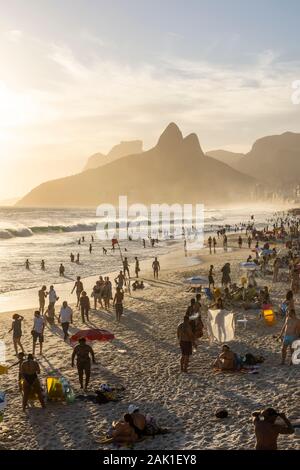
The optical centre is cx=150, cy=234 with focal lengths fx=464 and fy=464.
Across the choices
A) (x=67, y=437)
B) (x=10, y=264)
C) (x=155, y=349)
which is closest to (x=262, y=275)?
(x=155, y=349)

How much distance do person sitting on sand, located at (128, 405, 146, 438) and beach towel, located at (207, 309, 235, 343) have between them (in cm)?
608

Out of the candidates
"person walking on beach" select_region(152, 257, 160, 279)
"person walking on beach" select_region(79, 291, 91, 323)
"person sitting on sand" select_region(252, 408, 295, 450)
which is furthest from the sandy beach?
"person walking on beach" select_region(152, 257, 160, 279)

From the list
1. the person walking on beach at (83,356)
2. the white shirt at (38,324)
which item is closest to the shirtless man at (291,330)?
the person walking on beach at (83,356)

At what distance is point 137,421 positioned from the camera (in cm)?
850

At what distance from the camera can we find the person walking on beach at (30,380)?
10.1 metres

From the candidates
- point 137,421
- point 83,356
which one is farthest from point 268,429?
point 83,356

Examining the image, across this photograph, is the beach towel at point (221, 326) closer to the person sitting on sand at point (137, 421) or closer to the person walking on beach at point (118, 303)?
the person walking on beach at point (118, 303)

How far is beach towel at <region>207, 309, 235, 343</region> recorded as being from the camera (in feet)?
46.2

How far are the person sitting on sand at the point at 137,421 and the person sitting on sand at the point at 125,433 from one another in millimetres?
79

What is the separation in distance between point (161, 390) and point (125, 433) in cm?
282

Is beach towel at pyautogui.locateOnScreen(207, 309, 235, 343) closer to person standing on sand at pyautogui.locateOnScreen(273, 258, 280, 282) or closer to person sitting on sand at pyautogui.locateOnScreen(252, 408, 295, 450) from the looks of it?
person sitting on sand at pyautogui.locateOnScreen(252, 408, 295, 450)

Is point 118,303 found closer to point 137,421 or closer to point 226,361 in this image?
point 226,361
